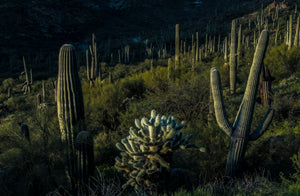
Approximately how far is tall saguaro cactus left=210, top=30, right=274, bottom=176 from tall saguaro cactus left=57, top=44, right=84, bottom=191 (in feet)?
10.3

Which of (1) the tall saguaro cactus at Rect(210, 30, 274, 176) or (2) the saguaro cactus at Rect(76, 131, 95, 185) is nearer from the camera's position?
(1) the tall saguaro cactus at Rect(210, 30, 274, 176)

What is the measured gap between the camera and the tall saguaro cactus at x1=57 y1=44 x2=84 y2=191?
5.65 metres

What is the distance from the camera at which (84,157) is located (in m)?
5.38

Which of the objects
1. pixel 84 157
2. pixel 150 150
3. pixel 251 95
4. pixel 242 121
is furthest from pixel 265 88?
pixel 84 157

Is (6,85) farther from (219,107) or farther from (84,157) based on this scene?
(219,107)

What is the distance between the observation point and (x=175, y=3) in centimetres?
14350

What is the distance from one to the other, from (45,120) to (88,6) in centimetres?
11552

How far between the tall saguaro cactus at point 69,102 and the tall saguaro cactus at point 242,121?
123 inches

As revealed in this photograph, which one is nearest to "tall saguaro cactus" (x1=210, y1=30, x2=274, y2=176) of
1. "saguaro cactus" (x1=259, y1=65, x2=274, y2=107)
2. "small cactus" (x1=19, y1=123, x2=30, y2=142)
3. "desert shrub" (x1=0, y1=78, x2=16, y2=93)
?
"saguaro cactus" (x1=259, y1=65, x2=274, y2=107)

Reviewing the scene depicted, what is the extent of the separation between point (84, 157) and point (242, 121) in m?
3.43

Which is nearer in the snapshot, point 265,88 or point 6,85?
point 265,88

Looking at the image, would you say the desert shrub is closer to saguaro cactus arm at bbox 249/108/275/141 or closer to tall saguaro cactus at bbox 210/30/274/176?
tall saguaro cactus at bbox 210/30/274/176

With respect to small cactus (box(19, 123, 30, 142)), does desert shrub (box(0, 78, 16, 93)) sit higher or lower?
lower

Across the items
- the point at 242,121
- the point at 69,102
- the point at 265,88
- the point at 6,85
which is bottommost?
the point at 6,85
